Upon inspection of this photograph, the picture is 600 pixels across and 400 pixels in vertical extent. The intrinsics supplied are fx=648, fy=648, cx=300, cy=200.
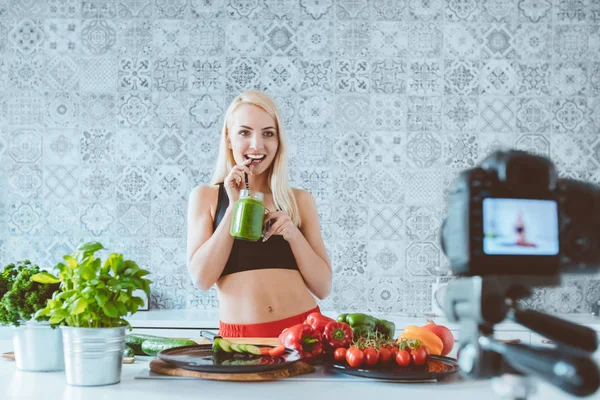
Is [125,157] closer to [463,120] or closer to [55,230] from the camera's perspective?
[55,230]

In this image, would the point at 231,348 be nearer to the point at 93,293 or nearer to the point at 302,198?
the point at 93,293

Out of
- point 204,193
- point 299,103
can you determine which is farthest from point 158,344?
point 299,103

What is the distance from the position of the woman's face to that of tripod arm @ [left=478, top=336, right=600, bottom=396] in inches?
57.1

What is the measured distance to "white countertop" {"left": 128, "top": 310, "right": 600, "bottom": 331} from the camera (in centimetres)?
279

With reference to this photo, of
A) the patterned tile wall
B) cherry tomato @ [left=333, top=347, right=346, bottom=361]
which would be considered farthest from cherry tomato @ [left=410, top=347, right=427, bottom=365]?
the patterned tile wall

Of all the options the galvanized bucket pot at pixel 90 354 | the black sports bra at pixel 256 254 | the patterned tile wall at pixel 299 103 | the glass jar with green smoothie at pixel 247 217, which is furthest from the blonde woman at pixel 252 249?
the patterned tile wall at pixel 299 103

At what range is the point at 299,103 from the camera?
3.22 meters

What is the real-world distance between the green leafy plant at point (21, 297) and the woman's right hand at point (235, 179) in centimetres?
76

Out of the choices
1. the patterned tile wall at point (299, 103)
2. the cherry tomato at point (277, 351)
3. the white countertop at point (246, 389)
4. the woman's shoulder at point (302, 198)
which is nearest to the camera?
the white countertop at point (246, 389)

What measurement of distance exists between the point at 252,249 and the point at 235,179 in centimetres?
24

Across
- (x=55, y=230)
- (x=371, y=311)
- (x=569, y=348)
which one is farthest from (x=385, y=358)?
(x=55, y=230)

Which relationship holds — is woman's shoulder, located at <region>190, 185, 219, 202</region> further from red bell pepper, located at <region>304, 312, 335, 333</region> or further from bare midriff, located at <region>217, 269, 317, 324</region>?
red bell pepper, located at <region>304, 312, 335, 333</region>

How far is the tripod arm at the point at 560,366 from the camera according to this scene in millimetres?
533

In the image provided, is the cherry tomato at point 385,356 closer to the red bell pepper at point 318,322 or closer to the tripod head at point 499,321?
the red bell pepper at point 318,322
